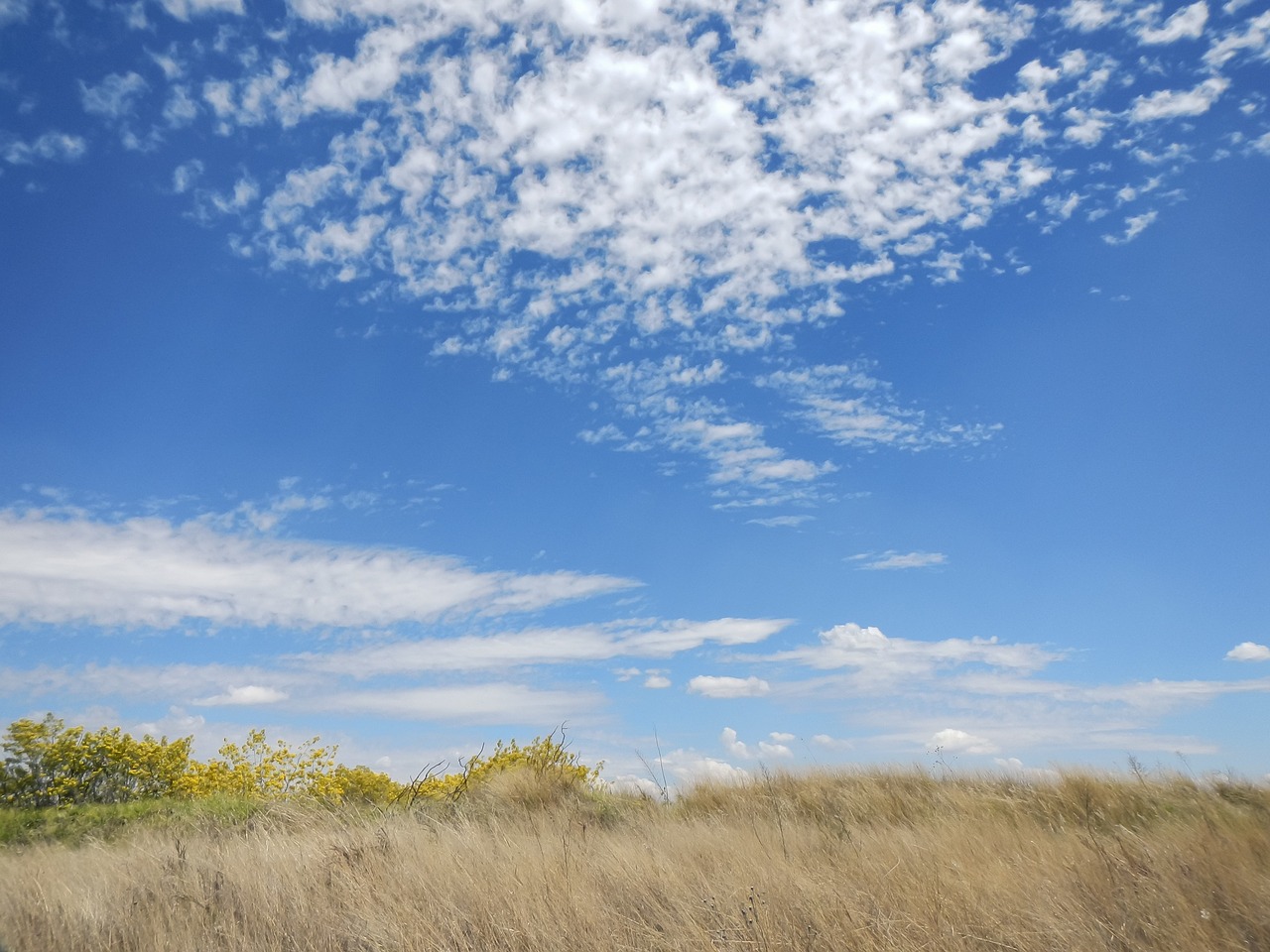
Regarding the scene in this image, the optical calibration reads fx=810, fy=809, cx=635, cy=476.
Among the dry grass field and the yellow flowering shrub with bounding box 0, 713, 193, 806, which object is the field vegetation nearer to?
the dry grass field

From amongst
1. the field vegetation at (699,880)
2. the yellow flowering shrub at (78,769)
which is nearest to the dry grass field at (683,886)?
the field vegetation at (699,880)

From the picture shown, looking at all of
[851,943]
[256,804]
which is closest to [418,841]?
[851,943]

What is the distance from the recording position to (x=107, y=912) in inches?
253

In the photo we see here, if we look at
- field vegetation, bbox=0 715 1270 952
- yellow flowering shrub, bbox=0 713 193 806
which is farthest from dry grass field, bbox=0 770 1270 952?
yellow flowering shrub, bbox=0 713 193 806

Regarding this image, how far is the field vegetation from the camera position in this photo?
203 inches

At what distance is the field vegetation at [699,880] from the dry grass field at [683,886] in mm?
23

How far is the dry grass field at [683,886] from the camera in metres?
5.13

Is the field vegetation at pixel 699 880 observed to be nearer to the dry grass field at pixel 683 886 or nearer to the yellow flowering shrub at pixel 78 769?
the dry grass field at pixel 683 886

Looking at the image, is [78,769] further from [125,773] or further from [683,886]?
[683,886]

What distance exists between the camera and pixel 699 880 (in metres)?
6.20

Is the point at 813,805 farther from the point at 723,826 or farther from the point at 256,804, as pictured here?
the point at 256,804

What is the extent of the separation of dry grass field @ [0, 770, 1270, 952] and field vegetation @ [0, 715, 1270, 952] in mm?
23

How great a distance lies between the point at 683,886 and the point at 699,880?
6.2 inches

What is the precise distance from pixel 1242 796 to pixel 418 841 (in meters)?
9.70
